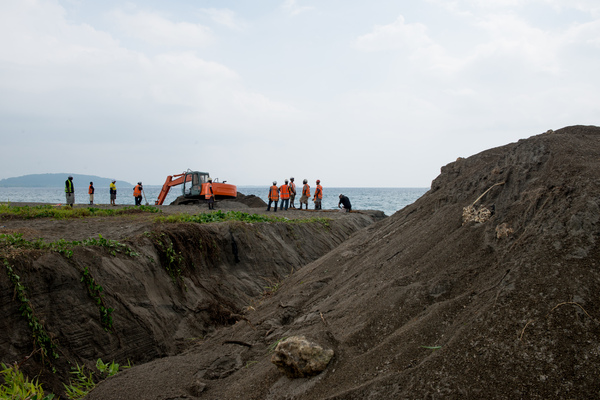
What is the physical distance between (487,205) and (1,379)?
662 centimetres

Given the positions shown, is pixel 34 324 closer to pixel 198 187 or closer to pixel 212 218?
pixel 212 218

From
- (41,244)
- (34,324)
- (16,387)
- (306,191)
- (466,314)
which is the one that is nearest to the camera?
(466,314)

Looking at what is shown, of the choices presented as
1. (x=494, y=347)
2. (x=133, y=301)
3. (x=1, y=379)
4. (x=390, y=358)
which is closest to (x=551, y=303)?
(x=494, y=347)

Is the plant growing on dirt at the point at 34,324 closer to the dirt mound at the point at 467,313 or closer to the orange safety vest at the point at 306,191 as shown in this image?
the dirt mound at the point at 467,313

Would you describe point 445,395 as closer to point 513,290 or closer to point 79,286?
point 513,290

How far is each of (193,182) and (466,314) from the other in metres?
24.7

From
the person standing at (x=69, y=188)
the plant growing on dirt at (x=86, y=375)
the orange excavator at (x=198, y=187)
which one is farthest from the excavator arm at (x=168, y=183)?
the plant growing on dirt at (x=86, y=375)

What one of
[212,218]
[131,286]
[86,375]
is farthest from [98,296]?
[212,218]

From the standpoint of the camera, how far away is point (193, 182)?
26.7m

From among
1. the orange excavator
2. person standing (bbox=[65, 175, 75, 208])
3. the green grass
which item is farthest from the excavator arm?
the green grass

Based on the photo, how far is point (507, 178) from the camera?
17.7 feet

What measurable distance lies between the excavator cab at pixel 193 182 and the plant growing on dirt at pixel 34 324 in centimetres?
1998

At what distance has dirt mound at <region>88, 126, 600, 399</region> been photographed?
2908 mm

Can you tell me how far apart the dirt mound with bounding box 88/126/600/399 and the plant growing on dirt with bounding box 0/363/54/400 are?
77 cm
